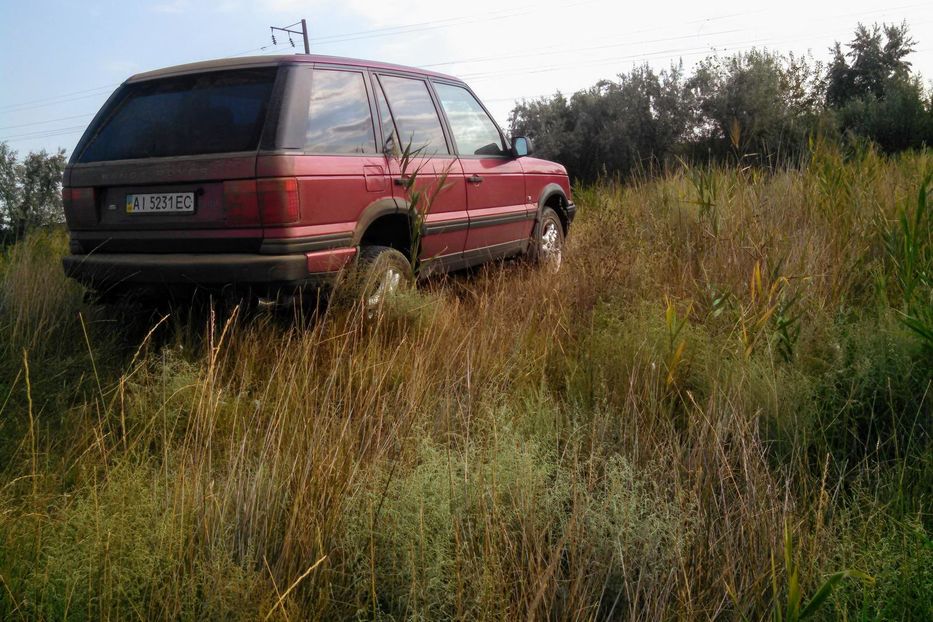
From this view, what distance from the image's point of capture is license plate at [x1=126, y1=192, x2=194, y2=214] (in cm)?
426

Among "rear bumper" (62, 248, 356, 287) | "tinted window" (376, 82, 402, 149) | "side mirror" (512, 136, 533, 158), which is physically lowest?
"rear bumper" (62, 248, 356, 287)

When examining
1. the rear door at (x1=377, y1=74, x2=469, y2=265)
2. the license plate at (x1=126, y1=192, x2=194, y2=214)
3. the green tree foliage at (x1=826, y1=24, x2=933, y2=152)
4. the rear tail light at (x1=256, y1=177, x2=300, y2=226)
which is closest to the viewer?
the rear tail light at (x1=256, y1=177, x2=300, y2=226)

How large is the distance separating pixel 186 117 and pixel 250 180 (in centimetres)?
76

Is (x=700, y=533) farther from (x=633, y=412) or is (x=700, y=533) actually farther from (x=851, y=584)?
(x=633, y=412)

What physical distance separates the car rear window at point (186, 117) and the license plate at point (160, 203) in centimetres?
24

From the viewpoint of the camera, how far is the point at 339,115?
462cm

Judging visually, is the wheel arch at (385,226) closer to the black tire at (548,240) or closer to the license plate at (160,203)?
the license plate at (160,203)

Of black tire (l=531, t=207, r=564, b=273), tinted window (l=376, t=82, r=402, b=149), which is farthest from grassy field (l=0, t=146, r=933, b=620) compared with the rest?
black tire (l=531, t=207, r=564, b=273)

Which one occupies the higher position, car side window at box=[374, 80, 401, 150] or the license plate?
car side window at box=[374, 80, 401, 150]

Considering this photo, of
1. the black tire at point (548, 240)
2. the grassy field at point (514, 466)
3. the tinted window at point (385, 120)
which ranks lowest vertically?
the grassy field at point (514, 466)

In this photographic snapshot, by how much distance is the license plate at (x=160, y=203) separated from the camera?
4.26 m

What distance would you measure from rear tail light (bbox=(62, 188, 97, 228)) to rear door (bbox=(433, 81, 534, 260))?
2.53 meters

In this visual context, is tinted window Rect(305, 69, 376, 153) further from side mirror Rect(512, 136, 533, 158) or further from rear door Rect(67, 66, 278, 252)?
side mirror Rect(512, 136, 533, 158)

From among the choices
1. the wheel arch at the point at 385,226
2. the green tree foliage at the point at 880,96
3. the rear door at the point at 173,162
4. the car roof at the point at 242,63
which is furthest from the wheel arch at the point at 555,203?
the green tree foliage at the point at 880,96
